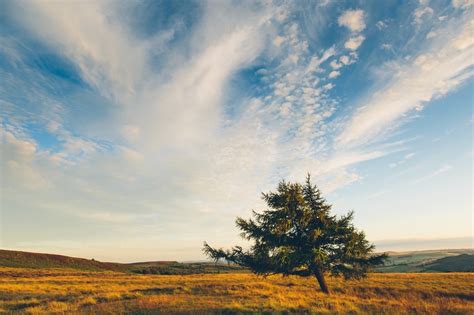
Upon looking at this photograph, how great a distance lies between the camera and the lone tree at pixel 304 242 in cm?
1952

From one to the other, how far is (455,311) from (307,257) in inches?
323

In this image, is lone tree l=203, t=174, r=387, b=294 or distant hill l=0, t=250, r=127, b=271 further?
distant hill l=0, t=250, r=127, b=271

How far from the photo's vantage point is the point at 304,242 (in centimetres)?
1994

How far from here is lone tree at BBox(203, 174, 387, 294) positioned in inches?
768

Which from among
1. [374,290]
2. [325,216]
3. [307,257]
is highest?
[325,216]

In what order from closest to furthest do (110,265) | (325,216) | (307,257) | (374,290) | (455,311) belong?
(455,311) → (307,257) → (325,216) → (374,290) → (110,265)

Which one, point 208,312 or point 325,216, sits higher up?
point 325,216

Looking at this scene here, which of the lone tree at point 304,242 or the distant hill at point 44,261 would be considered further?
the distant hill at point 44,261

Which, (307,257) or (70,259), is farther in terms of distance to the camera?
(70,259)

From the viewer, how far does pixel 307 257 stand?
19.2 meters

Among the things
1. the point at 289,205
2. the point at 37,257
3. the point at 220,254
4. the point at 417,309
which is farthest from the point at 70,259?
the point at 417,309

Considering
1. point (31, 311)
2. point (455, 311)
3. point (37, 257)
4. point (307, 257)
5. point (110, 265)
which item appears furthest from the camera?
point (110, 265)

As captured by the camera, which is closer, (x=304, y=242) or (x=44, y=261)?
(x=304, y=242)

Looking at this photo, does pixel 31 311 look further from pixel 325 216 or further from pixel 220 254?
pixel 325 216
